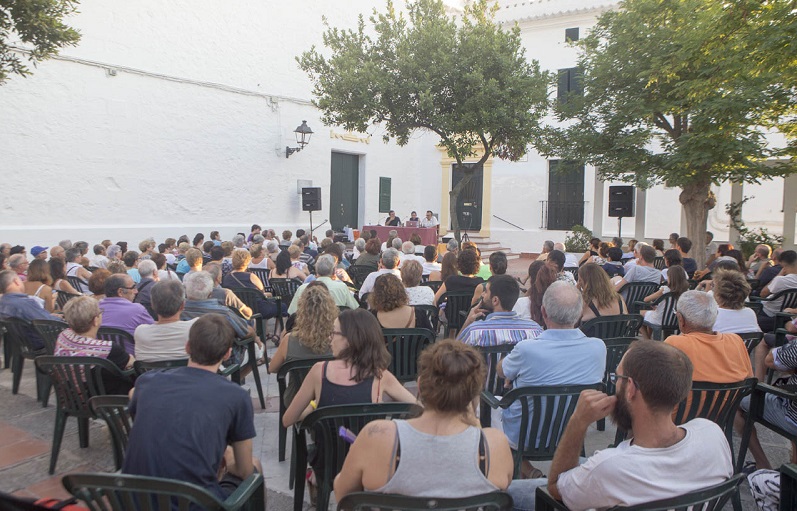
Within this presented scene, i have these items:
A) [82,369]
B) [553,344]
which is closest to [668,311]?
[553,344]

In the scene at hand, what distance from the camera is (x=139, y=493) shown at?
1.87 m

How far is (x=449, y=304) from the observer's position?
19.2 feet

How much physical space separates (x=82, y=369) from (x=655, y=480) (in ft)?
10.2

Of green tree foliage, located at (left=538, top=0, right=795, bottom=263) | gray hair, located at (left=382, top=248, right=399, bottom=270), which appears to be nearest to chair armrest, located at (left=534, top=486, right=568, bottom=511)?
gray hair, located at (left=382, top=248, right=399, bottom=270)

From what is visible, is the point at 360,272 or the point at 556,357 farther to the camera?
the point at 360,272

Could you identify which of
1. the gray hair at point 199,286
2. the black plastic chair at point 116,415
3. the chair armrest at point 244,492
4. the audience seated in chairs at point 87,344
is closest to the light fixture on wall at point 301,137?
the gray hair at point 199,286

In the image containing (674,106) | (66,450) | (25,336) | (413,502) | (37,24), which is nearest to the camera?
(413,502)

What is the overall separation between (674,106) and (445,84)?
437 centimetres

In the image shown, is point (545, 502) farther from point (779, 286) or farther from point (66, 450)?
point (779, 286)

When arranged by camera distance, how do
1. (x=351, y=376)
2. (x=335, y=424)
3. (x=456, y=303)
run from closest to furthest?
(x=335, y=424) < (x=351, y=376) < (x=456, y=303)

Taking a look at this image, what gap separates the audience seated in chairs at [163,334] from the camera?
11.7 feet

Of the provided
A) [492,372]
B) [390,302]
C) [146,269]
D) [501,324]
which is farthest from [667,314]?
[146,269]

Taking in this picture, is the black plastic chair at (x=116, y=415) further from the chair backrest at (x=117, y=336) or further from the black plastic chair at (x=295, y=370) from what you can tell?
the chair backrest at (x=117, y=336)

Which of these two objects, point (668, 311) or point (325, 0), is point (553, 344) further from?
point (325, 0)
